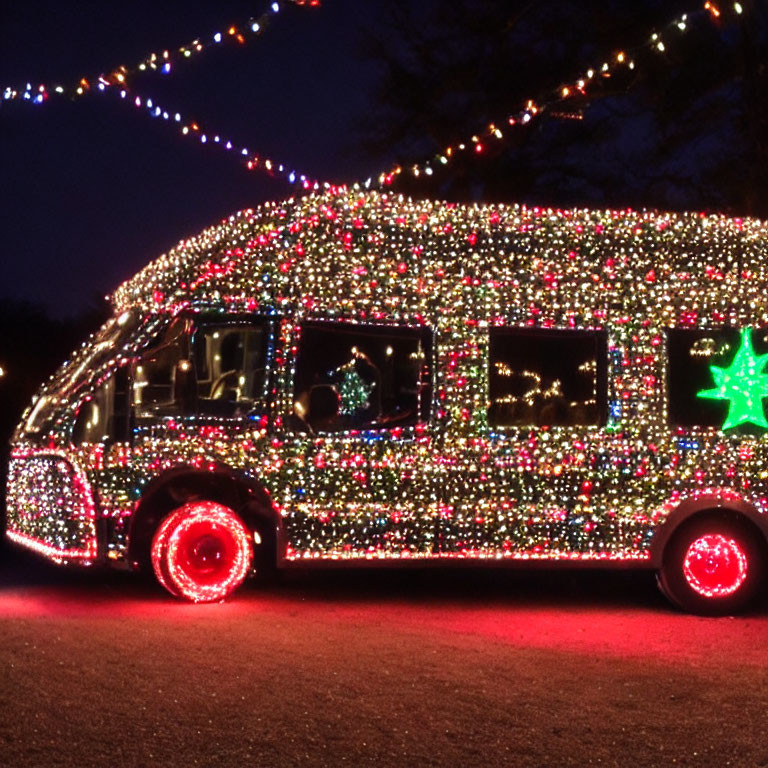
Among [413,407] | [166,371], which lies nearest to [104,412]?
[166,371]

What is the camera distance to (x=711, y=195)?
26.5m

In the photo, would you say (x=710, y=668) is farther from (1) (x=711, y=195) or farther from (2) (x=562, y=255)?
(1) (x=711, y=195)

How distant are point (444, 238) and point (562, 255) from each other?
0.95 meters

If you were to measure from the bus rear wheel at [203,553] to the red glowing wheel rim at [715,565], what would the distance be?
3466mm

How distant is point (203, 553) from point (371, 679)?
2720mm

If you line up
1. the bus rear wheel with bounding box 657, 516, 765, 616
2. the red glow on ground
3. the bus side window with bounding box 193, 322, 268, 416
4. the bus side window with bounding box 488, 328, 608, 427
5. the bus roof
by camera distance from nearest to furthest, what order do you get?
the red glow on ground < the bus side window with bounding box 193, 322, 268, 416 < the bus roof < the bus side window with bounding box 488, 328, 608, 427 < the bus rear wheel with bounding box 657, 516, 765, 616

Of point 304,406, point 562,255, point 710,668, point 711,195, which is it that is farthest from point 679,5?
point 710,668

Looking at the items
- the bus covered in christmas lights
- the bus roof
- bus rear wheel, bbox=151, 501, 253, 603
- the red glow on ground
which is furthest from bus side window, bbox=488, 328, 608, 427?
bus rear wheel, bbox=151, 501, 253, 603

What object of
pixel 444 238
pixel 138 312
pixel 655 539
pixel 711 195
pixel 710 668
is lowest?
pixel 710 668

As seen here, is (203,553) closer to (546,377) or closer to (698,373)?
(546,377)

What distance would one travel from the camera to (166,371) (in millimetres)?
9516

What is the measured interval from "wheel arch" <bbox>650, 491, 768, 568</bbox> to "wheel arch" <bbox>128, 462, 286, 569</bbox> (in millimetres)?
2886

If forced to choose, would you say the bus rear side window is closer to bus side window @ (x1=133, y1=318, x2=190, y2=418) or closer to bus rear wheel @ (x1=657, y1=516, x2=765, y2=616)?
bus rear wheel @ (x1=657, y1=516, x2=765, y2=616)

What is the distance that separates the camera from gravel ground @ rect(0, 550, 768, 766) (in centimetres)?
583
